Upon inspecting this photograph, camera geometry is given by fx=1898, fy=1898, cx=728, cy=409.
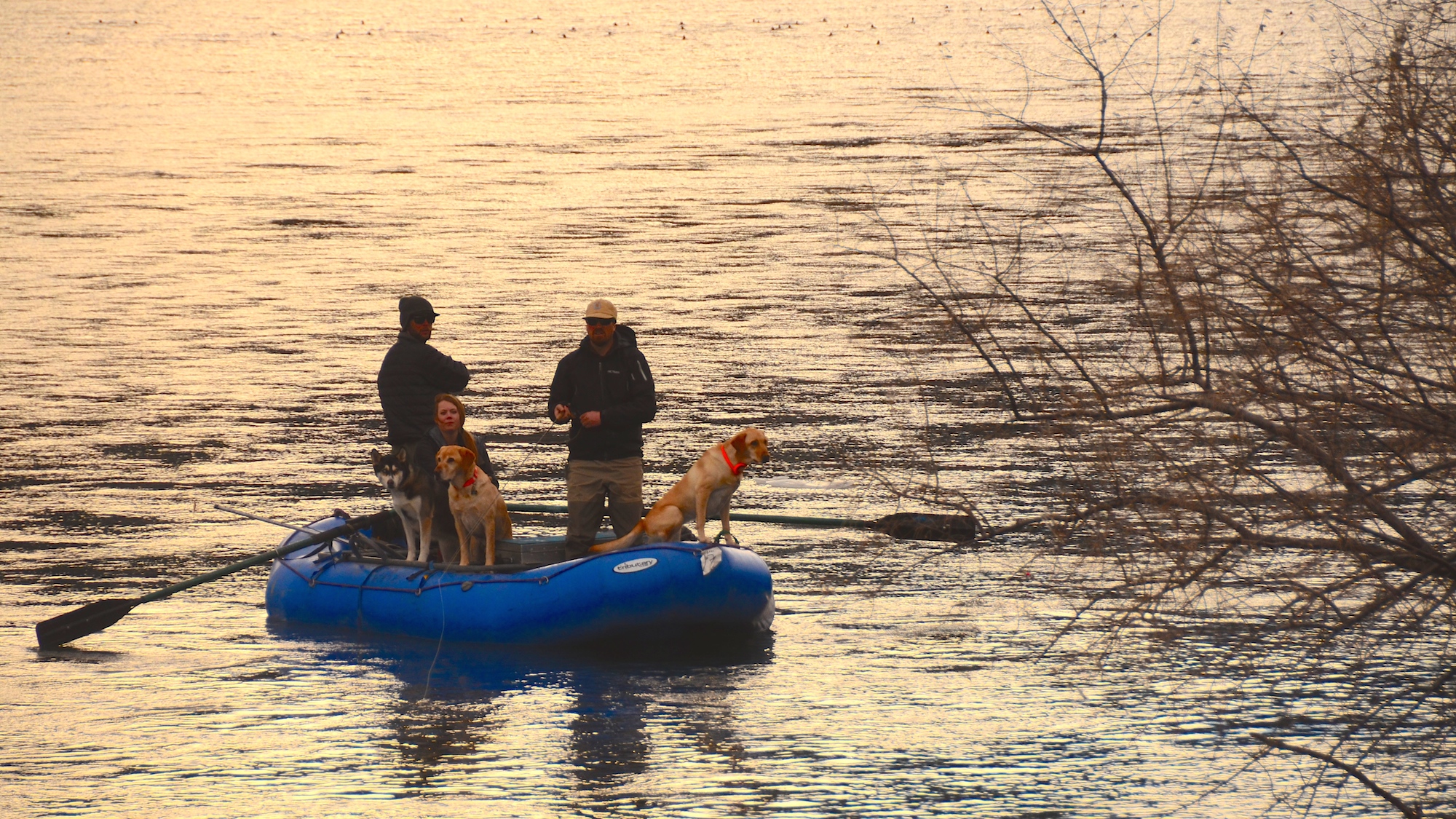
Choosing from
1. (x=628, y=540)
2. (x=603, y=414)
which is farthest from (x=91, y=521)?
(x=603, y=414)

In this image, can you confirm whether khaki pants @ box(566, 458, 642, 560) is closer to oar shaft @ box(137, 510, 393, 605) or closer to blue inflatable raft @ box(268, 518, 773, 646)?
blue inflatable raft @ box(268, 518, 773, 646)

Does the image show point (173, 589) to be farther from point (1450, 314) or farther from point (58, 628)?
point (1450, 314)

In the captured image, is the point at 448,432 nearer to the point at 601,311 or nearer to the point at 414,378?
the point at 414,378

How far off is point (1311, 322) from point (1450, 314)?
0.59 meters

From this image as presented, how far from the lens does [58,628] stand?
15000mm

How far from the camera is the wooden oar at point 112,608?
15008 mm

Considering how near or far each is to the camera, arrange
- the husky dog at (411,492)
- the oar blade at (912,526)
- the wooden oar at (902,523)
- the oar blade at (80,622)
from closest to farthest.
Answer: the wooden oar at (902,523) < the oar blade at (912,526) < the husky dog at (411,492) < the oar blade at (80,622)

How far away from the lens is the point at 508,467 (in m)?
21.6

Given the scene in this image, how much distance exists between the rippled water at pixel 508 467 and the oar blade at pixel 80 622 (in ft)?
0.67

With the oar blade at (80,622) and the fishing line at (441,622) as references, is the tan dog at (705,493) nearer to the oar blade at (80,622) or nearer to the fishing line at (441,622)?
the fishing line at (441,622)

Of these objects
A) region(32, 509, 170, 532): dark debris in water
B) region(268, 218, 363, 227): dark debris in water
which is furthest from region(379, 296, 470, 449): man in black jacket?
region(268, 218, 363, 227): dark debris in water

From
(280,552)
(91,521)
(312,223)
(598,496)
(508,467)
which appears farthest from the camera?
(312,223)

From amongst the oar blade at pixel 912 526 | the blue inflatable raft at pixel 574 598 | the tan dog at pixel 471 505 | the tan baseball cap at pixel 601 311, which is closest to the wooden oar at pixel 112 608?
the blue inflatable raft at pixel 574 598

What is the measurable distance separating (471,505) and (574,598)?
1013 mm
